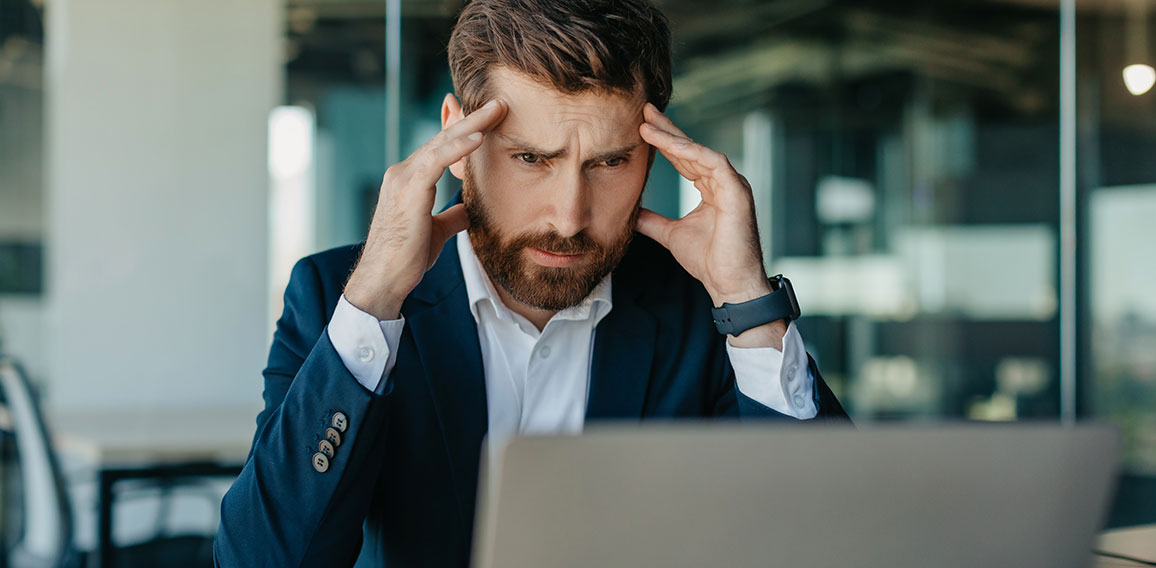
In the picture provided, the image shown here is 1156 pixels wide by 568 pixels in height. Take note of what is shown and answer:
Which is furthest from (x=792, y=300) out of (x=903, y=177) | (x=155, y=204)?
(x=903, y=177)

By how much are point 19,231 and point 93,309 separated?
18.3 inches

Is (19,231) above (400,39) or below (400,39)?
below

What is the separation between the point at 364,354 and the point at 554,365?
375mm

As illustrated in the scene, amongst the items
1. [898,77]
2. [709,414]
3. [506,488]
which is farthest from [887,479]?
[898,77]

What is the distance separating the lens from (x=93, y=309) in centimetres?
427

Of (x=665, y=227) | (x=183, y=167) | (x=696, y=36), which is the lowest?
(x=665, y=227)

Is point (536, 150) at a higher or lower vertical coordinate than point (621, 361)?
higher

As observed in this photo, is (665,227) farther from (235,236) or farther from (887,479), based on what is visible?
(235,236)

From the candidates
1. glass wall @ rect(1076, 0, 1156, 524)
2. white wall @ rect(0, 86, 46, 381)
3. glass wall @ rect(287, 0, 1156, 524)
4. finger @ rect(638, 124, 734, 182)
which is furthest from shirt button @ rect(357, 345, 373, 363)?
glass wall @ rect(1076, 0, 1156, 524)

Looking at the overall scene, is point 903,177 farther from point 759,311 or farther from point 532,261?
point 532,261

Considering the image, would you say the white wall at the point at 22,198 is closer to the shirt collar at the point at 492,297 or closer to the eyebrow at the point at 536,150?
the shirt collar at the point at 492,297

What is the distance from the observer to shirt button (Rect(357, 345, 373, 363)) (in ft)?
3.91

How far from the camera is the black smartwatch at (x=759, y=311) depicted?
1.39 metres

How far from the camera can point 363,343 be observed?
1.19 meters
